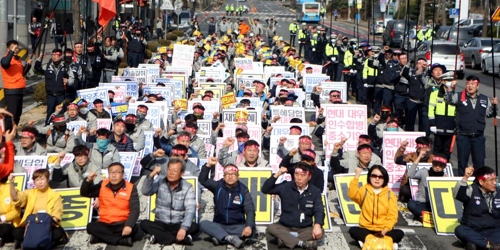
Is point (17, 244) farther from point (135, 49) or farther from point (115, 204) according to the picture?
→ point (135, 49)

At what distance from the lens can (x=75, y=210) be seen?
38.3 ft

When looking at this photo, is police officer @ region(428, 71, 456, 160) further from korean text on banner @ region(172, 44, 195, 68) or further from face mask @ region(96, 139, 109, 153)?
korean text on banner @ region(172, 44, 195, 68)

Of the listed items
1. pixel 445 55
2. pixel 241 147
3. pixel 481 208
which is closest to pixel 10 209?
pixel 241 147

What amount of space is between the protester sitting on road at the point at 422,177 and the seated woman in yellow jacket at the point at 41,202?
525cm

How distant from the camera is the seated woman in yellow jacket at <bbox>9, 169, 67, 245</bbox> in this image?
10656 millimetres

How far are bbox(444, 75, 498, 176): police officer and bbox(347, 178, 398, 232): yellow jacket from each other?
3.88m

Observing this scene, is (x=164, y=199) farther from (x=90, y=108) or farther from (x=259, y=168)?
(x=90, y=108)

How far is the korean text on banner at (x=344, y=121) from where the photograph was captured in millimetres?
16984

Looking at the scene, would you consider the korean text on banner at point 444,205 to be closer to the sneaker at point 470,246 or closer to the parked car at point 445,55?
the sneaker at point 470,246

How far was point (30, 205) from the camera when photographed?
1073 cm

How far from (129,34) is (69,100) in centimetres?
1466

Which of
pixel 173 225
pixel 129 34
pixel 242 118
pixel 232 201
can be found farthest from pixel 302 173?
pixel 129 34

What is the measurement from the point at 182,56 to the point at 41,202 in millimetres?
19306

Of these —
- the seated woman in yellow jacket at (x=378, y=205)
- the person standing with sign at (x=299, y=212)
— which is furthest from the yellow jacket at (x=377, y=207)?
the person standing with sign at (x=299, y=212)
